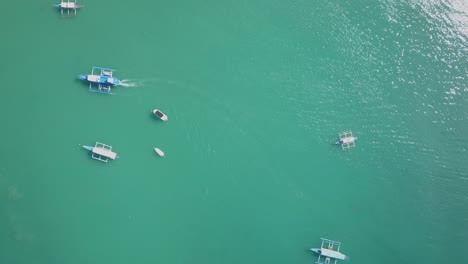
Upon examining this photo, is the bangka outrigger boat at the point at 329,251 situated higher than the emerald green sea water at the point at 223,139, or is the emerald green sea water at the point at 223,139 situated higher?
the emerald green sea water at the point at 223,139

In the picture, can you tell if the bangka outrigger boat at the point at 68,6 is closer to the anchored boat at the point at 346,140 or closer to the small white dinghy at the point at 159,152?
the small white dinghy at the point at 159,152

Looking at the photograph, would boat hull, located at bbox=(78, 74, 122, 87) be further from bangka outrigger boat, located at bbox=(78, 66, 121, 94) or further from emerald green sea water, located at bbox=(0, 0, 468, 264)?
emerald green sea water, located at bbox=(0, 0, 468, 264)

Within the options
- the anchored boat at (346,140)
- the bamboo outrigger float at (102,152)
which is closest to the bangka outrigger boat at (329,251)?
the anchored boat at (346,140)

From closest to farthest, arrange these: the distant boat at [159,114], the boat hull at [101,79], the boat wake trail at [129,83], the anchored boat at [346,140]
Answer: the boat hull at [101,79] < the distant boat at [159,114] < the boat wake trail at [129,83] < the anchored boat at [346,140]

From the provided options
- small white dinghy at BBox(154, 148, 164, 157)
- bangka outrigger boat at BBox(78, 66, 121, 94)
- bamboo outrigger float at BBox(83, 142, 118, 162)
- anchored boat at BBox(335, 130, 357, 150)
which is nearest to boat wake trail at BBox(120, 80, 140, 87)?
bangka outrigger boat at BBox(78, 66, 121, 94)

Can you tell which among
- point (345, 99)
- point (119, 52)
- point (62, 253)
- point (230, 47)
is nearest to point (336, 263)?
point (345, 99)

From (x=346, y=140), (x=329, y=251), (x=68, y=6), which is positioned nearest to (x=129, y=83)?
(x=68, y=6)

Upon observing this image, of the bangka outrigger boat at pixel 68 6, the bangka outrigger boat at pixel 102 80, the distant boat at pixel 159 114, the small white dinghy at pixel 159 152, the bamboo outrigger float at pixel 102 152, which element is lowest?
the bamboo outrigger float at pixel 102 152
